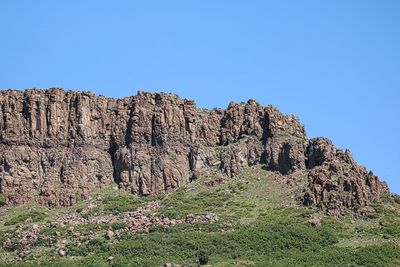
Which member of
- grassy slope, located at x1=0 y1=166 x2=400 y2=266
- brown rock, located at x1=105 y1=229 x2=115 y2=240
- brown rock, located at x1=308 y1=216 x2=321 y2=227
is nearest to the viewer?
grassy slope, located at x1=0 y1=166 x2=400 y2=266

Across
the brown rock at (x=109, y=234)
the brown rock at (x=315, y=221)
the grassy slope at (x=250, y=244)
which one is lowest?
the grassy slope at (x=250, y=244)

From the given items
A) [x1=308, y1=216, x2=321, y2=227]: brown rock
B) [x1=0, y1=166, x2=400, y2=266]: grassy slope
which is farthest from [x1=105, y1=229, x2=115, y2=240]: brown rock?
[x1=308, y1=216, x2=321, y2=227]: brown rock

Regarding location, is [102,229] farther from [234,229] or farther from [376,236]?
[376,236]

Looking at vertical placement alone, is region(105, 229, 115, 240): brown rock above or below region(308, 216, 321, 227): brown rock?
below

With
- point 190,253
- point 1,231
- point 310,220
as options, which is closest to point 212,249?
point 190,253

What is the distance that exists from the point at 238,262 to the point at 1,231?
3365 cm

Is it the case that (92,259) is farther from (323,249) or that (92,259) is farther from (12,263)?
(323,249)

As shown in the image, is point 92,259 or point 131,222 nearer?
point 92,259

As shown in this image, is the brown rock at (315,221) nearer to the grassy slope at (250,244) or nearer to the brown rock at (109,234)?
the grassy slope at (250,244)

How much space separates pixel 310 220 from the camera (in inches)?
7702

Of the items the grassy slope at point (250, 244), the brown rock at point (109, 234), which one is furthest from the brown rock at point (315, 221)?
the brown rock at point (109, 234)

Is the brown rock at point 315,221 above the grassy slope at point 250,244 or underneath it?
above

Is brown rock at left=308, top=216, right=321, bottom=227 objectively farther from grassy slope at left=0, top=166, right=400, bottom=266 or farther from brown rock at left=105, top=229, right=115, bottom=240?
brown rock at left=105, top=229, right=115, bottom=240

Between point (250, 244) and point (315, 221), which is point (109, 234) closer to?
point (250, 244)
